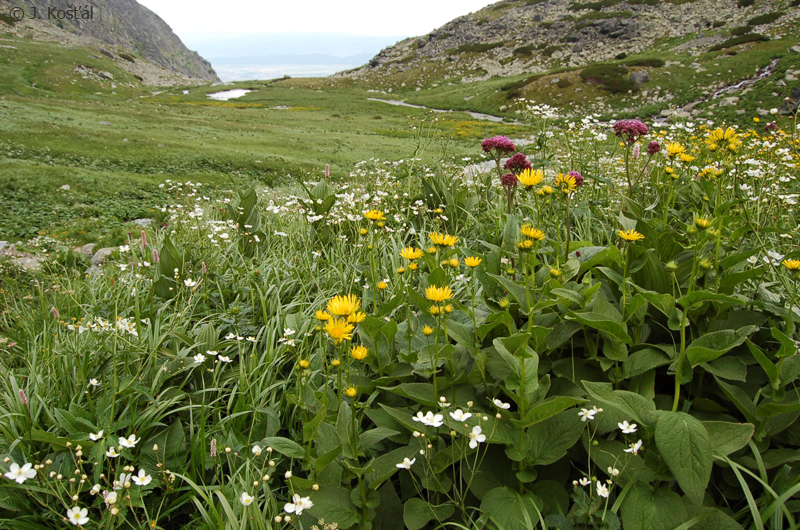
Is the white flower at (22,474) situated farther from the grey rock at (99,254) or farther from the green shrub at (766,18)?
the green shrub at (766,18)

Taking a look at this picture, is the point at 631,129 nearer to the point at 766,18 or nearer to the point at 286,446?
the point at 286,446

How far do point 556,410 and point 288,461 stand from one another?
121 centimetres

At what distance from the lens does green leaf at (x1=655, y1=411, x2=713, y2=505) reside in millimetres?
1261

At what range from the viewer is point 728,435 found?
1.41 metres

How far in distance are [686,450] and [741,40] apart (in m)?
50.9

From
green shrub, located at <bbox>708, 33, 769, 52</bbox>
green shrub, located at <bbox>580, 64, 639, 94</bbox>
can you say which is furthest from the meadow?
green shrub, located at <bbox>708, 33, 769, 52</bbox>

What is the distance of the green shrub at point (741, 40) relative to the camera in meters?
37.0

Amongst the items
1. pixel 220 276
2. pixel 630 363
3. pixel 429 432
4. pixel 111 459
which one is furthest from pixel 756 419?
Result: pixel 220 276

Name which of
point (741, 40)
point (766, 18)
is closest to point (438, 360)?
point (741, 40)

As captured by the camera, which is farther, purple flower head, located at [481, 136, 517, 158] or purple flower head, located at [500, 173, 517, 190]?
purple flower head, located at [481, 136, 517, 158]

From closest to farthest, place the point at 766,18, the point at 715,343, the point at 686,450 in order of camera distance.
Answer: the point at 686,450, the point at 715,343, the point at 766,18

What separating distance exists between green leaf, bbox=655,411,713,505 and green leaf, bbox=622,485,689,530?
15 centimetres

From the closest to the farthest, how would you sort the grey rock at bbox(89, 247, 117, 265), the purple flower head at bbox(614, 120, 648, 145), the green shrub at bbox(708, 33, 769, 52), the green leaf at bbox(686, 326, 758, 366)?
the green leaf at bbox(686, 326, 758, 366) → the purple flower head at bbox(614, 120, 648, 145) → the grey rock at bbox(89, 247, 117, 265) → the green shrub at bbox(708, 33, 769, 52)

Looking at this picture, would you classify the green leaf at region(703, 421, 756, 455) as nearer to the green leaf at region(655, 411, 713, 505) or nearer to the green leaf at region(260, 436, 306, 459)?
the green leaf at region(655, 411, 713, 505)
